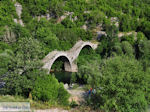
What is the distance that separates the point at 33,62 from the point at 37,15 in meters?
35.3

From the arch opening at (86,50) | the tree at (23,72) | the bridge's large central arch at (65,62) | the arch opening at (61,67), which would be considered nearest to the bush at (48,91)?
the tree at (23,72)

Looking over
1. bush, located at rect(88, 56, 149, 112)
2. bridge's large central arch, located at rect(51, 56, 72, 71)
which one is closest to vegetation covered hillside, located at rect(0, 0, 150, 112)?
bush, located at rect(88, 56, 149, 112)

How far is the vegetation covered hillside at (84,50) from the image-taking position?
33.1 ft

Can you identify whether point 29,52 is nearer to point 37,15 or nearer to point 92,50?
point 92,50

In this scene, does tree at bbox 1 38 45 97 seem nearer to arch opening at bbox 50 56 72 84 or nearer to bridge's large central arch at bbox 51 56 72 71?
arch opening at bbox 50 56 72 84

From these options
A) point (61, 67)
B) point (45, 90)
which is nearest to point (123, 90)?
point (45, 90)

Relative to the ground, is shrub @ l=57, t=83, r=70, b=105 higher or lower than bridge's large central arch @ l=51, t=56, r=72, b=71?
higher

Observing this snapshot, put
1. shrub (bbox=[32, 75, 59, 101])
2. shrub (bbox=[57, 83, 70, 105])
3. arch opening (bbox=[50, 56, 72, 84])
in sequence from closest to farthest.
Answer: shrub (bbox=[32, 75, 59, 101]) → shrub (bbox=[57, 83, 70, 105]) → arch opening (bbox=[50, 56, 72, 84])

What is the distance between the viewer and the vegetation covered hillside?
33.1 ft

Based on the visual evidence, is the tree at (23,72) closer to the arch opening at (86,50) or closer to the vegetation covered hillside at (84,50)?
the vegetation covered hillside at (84,50)

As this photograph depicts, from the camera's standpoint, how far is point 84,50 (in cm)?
3847

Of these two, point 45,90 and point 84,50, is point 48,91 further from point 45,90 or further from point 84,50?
point 84,50

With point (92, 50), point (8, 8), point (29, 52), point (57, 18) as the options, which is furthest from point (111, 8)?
point (29, 52)

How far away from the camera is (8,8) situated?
3934 cm
